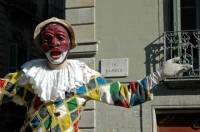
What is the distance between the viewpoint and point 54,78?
4641mm

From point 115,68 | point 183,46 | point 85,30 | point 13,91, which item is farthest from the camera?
point 85,30

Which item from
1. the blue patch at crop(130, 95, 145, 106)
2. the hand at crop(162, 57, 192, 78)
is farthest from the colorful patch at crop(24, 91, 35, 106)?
the hand at crop(162, 57, 192, 78)

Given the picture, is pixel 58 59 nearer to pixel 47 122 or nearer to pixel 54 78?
pixel 54 78

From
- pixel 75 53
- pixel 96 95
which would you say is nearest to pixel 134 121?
pixel 75 53

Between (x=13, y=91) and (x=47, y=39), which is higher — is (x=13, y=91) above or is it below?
below

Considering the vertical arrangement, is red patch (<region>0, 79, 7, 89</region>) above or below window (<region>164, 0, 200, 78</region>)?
below

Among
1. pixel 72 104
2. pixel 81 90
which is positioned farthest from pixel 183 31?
pixel 72 104

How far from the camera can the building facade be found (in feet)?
31.1

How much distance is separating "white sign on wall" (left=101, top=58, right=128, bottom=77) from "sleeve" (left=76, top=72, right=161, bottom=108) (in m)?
5.00

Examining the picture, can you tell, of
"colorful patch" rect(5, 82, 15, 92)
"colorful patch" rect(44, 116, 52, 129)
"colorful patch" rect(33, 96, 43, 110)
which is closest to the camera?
"colorful patch" rect(44, 116, 52, 129)

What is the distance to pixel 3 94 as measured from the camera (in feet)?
15.8

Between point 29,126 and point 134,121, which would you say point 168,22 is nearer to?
point 134,121

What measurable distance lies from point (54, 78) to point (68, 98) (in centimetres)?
20

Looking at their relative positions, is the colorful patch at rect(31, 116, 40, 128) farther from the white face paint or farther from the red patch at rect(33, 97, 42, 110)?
the white face paint
